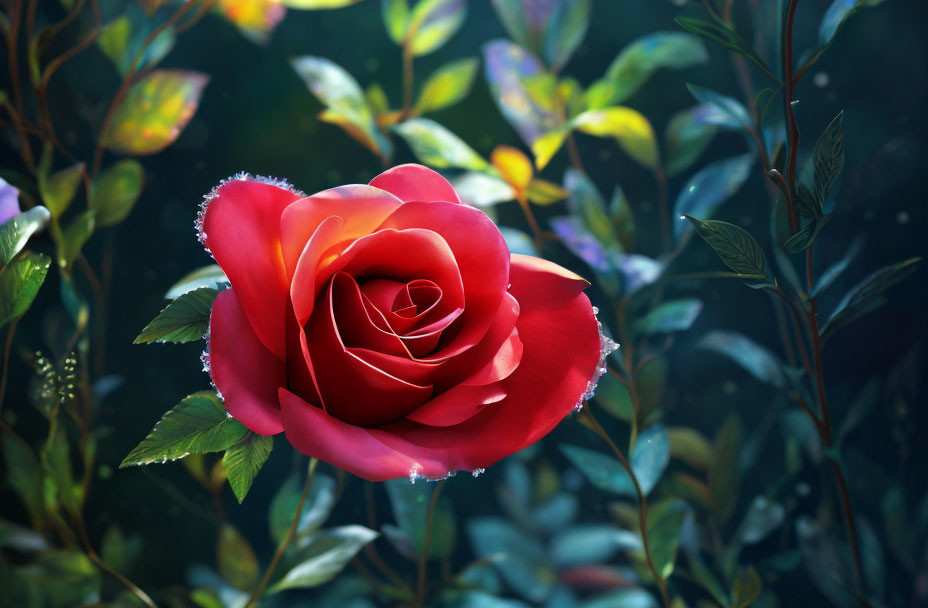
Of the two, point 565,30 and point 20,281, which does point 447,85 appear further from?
point 20,281

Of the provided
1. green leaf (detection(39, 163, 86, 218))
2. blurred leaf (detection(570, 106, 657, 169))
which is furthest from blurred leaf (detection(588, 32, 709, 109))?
green leaf (detection(39, 163, 86, 218))

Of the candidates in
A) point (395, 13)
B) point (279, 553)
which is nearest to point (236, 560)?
point (279, 553)

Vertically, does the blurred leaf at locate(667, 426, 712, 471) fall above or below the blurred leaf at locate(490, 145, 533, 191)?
below

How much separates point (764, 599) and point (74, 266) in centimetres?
30

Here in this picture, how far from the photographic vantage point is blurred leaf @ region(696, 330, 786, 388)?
255mm

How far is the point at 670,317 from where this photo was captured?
0.83 ft

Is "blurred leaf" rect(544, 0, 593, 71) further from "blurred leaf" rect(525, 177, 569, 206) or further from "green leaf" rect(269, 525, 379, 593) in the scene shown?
"green leaf" rect(269, 525, 379, 593)

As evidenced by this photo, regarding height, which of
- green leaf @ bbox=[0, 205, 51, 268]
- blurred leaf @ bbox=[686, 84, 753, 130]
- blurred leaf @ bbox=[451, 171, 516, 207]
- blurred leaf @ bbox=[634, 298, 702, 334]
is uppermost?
blurred leaf @ bbox=[686, 84, 753, 130]

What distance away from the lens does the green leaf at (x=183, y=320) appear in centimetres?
18

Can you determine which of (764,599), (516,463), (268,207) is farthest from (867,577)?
(268,207)

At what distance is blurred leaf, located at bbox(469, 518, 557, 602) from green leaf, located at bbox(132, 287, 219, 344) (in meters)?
0.14

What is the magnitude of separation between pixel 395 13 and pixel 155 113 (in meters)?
0.10

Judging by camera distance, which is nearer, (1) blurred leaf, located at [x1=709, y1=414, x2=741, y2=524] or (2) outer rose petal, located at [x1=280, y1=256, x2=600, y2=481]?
(2) outer rose petal, located at [x1=280, y1=256, x2=600, y2=481]

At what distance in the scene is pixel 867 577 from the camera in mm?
257
